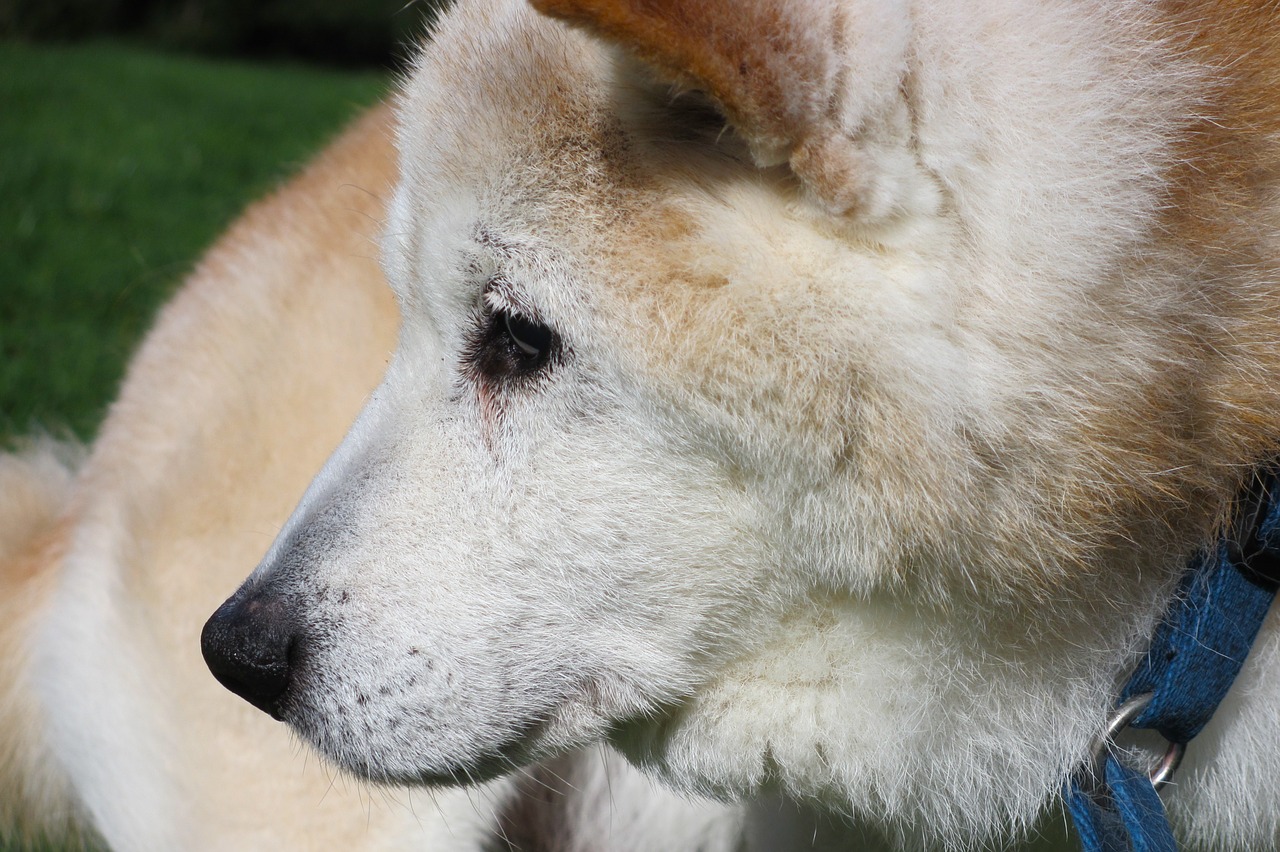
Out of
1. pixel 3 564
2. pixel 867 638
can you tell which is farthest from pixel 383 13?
pixel 867 638

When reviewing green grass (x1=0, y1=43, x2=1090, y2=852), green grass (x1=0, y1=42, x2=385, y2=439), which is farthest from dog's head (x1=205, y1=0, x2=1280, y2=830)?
green grass (x1=0, y1=42, x2=385, y2=439)

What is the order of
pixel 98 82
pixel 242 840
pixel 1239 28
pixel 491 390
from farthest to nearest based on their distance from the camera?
pixel 98 82 → pixel 242 840 → pixel 491 390 → pixel 1239 28

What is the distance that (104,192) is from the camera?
7.06 metres

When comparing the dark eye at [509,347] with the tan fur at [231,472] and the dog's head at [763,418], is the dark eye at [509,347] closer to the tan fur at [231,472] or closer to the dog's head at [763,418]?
the dog's head at [763,418]

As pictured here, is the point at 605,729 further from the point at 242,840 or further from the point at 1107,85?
the point at 1107,85

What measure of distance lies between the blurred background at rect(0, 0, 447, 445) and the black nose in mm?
917

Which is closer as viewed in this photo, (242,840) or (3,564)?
(242,840)

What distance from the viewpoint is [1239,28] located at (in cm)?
160

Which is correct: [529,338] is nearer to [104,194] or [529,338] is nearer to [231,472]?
[231,472]

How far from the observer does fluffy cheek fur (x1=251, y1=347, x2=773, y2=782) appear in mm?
1613

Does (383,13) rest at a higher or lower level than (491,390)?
lower

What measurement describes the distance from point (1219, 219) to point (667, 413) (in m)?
0.73

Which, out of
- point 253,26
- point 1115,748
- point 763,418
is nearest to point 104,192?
point 763,418

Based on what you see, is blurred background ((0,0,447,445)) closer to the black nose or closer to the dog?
the dog
